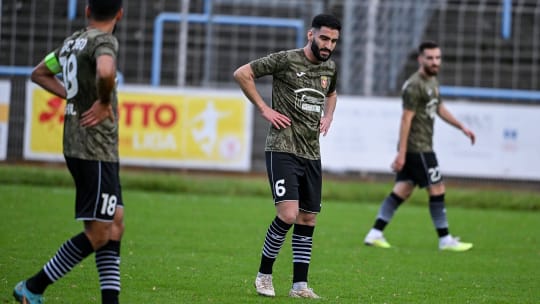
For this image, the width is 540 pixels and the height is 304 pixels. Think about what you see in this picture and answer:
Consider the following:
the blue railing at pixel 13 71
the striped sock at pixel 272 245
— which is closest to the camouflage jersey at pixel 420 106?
the striped sock at pixel 272 245

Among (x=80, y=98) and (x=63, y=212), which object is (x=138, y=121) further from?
(x=80, y=98)

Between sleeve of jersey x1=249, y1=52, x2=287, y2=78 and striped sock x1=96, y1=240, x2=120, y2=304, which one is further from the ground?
sleeve of jersey x1=249, y1=52, x2=287, y2=78

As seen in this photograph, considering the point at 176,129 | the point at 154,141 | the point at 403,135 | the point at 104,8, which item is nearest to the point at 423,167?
the point at 403,135

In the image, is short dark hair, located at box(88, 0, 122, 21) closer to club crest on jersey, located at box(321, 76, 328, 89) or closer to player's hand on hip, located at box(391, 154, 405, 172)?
club crest on jersey, located at box(321, 76, 328, 89)

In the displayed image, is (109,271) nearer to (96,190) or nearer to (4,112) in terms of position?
(96,190)

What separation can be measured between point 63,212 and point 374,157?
8029 mm

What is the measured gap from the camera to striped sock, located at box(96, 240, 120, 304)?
6.33 metres

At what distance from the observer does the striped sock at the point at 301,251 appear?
311 inches

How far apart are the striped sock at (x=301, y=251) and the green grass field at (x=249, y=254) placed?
0.72ft

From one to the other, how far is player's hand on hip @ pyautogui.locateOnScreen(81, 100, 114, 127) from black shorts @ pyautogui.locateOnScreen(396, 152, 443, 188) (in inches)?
256

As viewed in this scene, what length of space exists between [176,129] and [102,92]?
13917 mm

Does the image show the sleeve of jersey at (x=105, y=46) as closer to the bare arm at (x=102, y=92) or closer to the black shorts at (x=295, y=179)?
the bare arm at (x=102, y=92)

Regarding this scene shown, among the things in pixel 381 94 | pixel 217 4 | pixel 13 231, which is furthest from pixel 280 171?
pixel 217 4

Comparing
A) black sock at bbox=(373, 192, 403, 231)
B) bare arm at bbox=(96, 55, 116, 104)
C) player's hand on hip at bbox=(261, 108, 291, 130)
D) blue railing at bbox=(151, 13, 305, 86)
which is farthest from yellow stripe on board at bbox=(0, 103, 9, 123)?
bare arm at bbox=(96, 55, 116, 104)
